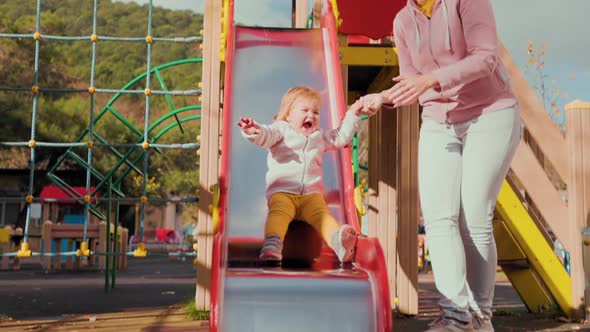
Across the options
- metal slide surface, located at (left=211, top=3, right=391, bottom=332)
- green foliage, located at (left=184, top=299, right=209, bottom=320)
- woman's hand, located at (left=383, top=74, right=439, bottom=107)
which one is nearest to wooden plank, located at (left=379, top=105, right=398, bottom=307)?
metal slide surface, located at (left=211, top=3, right=391, bottom=332)

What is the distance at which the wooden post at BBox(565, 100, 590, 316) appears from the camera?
16.1ft

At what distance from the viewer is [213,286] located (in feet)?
8.48

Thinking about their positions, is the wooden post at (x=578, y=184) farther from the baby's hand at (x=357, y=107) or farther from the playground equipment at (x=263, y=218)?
the baby's hand at (x=357, y=107)

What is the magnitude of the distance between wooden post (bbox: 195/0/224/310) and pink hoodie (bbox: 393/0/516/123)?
2.15 meters

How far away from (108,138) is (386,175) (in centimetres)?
2690

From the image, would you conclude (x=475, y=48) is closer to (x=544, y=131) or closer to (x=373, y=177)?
(x=544, y=131)

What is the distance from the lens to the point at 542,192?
5.12 meters

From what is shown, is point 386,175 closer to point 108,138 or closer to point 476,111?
point 476,111

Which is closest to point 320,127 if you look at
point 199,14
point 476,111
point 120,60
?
point 476,111

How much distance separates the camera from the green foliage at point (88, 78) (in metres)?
26.3

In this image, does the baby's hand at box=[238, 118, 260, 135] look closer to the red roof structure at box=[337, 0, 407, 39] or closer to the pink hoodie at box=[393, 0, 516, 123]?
the pink hoodie at box=[393, 0, 516, 123]

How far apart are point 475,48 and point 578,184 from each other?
2581 millimetres

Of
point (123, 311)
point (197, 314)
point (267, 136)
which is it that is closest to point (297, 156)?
point (267, 136)

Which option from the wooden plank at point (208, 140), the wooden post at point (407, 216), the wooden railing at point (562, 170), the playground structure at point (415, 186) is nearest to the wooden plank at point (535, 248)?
the playground structure at point (415, 186)
